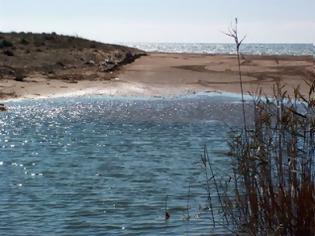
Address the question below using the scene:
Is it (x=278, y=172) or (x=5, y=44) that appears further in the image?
(x=5, y=44)

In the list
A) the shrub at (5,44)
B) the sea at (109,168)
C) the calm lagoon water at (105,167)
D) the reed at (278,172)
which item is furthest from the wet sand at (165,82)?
the reed at (278,172)

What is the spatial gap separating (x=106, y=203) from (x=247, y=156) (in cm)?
345

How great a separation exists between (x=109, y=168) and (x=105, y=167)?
12 cm

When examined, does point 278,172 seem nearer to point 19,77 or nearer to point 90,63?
point 19,77

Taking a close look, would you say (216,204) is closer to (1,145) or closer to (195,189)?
(195,189)

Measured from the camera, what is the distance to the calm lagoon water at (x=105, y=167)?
7.84 meters

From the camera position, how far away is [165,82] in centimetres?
2964

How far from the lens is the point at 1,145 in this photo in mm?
13969

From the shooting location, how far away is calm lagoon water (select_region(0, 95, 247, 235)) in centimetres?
784

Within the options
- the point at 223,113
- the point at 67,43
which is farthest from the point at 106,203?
the point at 67,43

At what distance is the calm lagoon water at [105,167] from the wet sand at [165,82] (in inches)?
120

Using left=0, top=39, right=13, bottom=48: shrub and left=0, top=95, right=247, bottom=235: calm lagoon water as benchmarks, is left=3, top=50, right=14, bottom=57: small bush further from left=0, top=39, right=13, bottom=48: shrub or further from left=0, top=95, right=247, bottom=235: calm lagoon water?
left=0, top=95, right=247, bottom=235: calm lagoon water

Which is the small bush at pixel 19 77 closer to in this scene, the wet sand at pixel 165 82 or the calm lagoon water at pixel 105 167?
the wet sand at pixel 165 82

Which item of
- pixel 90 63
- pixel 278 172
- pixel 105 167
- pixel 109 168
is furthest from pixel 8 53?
pixel 278 172
